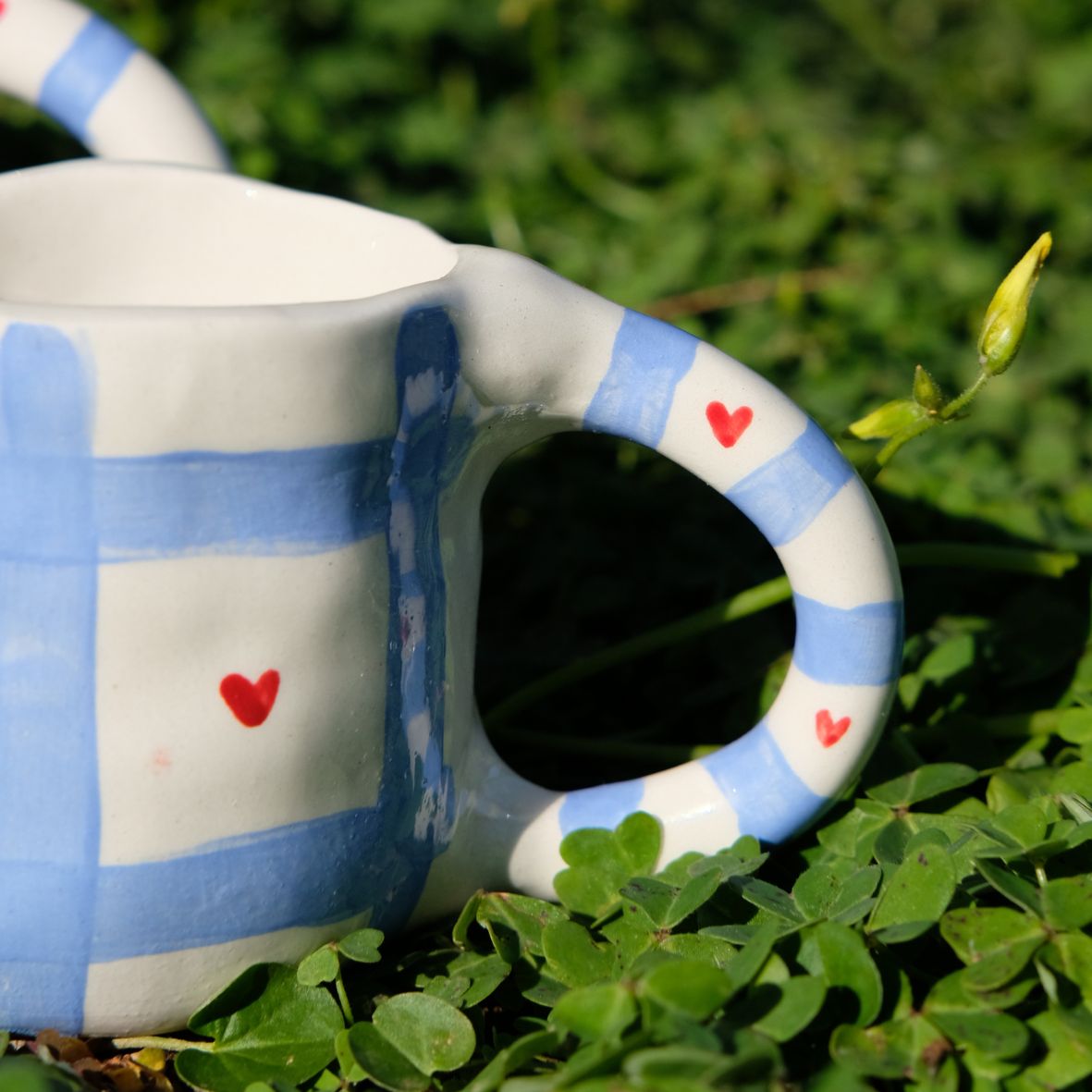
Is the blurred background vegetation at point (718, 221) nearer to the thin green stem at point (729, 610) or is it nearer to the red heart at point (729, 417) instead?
the thin green stem at point (729, 610)

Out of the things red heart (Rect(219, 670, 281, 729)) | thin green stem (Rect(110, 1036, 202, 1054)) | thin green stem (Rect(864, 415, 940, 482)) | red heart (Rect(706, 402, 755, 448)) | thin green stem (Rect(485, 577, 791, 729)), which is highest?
red heart (Rect(706, 402, 755, 448))

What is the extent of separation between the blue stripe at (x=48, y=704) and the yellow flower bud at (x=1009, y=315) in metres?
0.45

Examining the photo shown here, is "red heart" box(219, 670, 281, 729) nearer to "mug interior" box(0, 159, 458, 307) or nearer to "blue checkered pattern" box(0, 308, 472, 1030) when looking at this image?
"blue checkered pattern" box(0, 308, 472, 1030)

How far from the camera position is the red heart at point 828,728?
2.46 feet

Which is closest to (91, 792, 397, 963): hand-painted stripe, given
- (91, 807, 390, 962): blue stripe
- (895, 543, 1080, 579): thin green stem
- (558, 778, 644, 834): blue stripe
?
(91, 807, 390, 962): blue stripe

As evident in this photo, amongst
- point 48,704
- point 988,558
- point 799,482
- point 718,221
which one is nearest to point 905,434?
point 799,482

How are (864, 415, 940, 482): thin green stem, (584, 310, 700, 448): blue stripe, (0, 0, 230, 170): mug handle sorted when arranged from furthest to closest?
(0, 0, 230, 170): mug handle
(864, 415, 940, 482): thin green stem
(584, 310, 700, 448): blue stripe

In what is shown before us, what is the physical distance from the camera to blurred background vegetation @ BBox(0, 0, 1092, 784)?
1.08 m

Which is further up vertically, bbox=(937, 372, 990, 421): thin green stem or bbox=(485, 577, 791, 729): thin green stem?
bbox=(937, 372, 990, 421): thin green stem

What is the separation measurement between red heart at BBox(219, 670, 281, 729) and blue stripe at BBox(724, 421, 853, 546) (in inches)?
9.3

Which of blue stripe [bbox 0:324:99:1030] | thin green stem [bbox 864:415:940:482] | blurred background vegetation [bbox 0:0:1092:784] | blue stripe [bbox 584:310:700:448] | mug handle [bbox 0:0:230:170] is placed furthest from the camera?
blurred background vegetation [bbox 0:0:1092:784]

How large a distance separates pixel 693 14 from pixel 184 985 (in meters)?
2.32

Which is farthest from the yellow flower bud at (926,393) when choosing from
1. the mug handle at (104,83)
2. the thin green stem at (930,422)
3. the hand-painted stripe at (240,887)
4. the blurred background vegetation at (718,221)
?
the mug handle at (104,83)

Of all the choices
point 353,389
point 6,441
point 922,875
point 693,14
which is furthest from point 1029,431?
point 693,14
